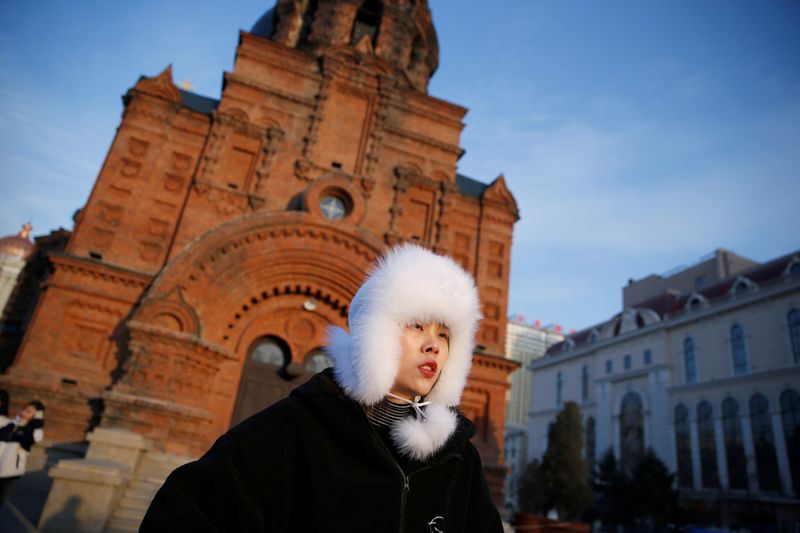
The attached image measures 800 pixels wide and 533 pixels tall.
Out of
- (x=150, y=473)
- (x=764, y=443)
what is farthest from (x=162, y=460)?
(x=764, y=443)

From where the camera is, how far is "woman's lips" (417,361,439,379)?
7.49ft

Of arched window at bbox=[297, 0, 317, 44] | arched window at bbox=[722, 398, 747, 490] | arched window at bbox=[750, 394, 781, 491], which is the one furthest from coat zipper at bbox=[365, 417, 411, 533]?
arched window at bbox=[722, 398, 747, 490]

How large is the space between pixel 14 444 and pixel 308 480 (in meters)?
6.94

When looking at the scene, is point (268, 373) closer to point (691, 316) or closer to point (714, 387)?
point (714, 387)

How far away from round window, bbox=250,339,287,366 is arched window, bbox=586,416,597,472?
34.2 meters

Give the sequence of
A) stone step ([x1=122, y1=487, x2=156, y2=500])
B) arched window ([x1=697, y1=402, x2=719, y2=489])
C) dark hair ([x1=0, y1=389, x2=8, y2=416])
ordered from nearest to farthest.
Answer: stone step ([x1=122, y1=487, x2=156, y2=500]), dark hair ([x1=0, y1=389, x2=8, y2=416]), arched window ([x1=697, y1=402, x2=719, y2=489])

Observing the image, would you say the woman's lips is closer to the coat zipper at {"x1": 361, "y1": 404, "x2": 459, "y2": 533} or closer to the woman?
the woman

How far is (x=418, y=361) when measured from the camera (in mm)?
2283

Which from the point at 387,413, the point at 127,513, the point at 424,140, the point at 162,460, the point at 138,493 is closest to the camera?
the point at 387,413

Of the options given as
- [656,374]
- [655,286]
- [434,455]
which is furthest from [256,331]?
[655,286]

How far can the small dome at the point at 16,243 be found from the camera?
39219mm

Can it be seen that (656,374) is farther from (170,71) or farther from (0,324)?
(0,324)

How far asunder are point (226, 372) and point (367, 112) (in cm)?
1009

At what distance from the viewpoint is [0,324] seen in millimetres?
19359
